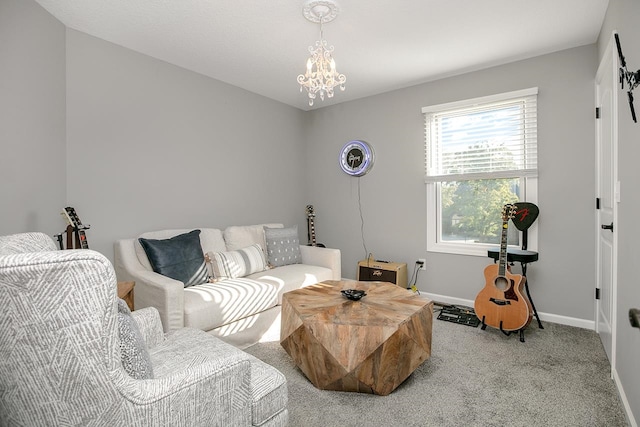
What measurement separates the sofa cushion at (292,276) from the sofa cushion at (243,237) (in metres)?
0.39

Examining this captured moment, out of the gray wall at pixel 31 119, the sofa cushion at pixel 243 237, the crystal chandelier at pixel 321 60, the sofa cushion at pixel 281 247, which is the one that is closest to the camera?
the gray wall at pixel 31 119

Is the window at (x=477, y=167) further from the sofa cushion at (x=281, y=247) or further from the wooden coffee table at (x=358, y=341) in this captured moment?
the wooden coffee table at (x=358, y=341)

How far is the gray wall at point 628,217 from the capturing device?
164 centimetres

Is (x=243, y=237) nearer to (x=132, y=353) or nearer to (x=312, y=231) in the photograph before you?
(x=312, y=231)

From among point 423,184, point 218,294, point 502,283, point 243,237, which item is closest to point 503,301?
point 502,283

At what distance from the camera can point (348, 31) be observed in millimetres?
2668

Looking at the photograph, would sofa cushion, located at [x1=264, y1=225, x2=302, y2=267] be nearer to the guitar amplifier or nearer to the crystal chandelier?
the guitar amplifier

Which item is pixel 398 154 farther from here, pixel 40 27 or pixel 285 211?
pixel 40 27

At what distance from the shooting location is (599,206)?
9.18ft

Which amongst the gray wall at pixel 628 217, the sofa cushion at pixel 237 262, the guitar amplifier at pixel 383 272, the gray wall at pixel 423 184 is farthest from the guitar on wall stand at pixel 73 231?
the gray wall at pixel 628 217

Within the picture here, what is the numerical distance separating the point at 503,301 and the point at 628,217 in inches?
47.2

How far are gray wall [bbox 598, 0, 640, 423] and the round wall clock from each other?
251 centimetres

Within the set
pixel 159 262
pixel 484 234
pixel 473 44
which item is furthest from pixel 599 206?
pixel 159 262

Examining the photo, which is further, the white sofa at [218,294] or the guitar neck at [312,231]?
the guitar neck at [312,231]
